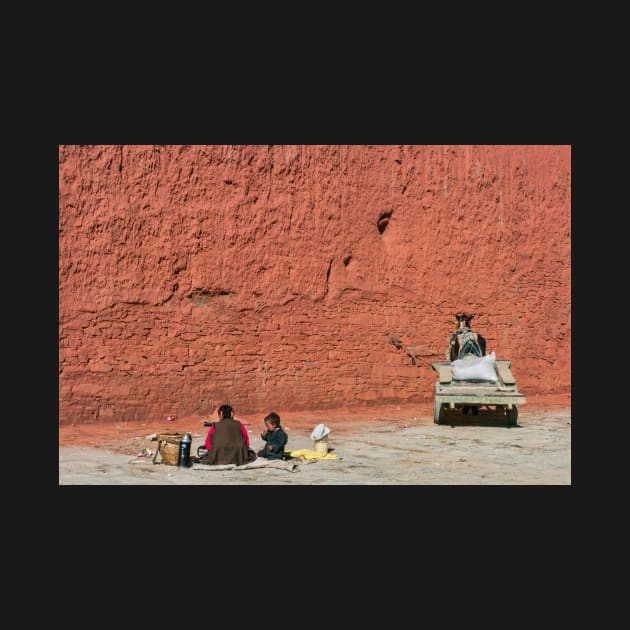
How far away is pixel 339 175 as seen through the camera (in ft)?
52.0

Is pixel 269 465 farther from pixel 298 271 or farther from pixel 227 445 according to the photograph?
pixel 298 271

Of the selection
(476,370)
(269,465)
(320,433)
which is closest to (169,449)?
(269,465)

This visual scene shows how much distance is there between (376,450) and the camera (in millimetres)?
11195

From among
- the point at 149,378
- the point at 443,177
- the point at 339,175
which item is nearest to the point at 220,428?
the point at 149,378

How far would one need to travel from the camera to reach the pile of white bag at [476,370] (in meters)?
13.2

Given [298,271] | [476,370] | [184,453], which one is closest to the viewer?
[184,453]

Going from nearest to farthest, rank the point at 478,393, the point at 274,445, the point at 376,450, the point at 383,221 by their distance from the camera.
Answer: the point at 274,445
the point at 376,450
the point at 478,393
the point at 383,221

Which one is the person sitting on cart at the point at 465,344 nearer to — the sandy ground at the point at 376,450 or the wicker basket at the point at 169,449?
the sandy ground at the point at 376,450

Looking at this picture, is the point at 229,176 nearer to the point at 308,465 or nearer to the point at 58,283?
the point at 58,283

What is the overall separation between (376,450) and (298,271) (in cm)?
513

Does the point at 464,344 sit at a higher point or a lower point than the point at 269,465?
higher

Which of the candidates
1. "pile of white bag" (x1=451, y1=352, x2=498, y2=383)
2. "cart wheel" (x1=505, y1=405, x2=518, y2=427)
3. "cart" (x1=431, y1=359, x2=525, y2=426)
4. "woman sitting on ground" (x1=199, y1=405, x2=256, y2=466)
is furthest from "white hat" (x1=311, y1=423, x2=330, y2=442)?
"cart wheel" (x1=505, y1=405, x2=518, y2=427)

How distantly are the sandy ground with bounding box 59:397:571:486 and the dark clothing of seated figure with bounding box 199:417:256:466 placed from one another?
23 cm

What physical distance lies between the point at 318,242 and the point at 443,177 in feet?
10.3
